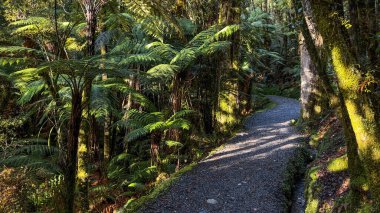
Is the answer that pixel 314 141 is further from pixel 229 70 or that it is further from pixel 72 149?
pixel 72 149

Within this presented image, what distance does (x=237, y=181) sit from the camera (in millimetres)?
4656

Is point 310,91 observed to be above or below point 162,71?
below

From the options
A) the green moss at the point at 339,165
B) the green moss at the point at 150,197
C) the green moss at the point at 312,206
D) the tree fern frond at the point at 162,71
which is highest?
the tree fern frond at the point at 162,71

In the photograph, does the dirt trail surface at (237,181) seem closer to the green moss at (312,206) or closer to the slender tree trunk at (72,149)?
the green moss at (312,206)

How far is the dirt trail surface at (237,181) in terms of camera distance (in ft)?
12.9

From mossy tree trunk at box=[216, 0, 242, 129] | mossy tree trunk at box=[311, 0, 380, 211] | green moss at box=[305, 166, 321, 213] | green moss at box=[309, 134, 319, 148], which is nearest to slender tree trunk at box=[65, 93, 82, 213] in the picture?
mossy tree trunk at box=[311, 0, 380, 211]

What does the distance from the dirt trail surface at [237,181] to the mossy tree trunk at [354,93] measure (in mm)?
1708

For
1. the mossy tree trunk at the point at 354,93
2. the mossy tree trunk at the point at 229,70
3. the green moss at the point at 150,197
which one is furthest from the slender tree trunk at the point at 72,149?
the mossy tree trunk at the point at 229,70

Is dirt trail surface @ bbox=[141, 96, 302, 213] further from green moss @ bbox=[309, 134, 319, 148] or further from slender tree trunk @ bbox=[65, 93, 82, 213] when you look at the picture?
slender tree trunk @ bbox=[65, 93, 82, 213]

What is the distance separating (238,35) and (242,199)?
423 centimetres

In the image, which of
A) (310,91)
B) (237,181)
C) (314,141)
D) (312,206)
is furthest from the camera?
(310,91)

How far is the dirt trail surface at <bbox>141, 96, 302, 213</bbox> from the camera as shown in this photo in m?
3.92

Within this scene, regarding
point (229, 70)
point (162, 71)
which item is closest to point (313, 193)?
point (162, 71)

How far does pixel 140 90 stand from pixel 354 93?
4977 millimetres
